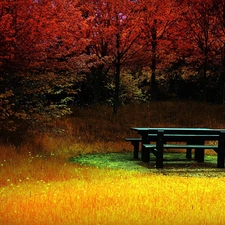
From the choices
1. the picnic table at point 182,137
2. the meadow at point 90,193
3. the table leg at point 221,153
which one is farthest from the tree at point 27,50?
the table leg at point 221,153

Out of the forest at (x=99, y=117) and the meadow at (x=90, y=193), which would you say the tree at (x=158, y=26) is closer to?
the forest at (x=99, y=117)

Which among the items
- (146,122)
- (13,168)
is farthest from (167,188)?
(146,122)

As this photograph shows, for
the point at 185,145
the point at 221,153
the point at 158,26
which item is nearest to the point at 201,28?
the point at 158,26

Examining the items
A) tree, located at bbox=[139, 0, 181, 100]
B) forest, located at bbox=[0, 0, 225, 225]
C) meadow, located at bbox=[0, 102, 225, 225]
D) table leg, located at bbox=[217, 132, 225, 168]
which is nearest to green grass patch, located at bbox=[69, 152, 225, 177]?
forest, located at bbox=[0, 0, 225, 225]

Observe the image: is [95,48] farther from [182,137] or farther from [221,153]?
[221,153]

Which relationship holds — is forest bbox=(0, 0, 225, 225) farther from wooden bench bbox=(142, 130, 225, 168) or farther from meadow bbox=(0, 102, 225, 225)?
wooden bench bbox=(142, 130, 225, 168)

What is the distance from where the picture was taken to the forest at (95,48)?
1379cm

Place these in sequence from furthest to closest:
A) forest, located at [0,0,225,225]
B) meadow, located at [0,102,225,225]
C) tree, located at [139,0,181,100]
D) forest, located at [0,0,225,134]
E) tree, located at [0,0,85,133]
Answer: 1. tree, located at [139,0,181,100]
2. forest, located at [0,0,225,134]
3. tree, located at [0,0,85,133]
4. forest, located at [0,0,225,225]
5. meadow, located at [0,102,225,225]

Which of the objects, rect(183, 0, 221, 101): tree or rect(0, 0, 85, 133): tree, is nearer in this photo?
rect(0, 0, 85, 133): tree

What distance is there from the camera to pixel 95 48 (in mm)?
21656

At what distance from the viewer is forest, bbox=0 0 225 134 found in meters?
13.8

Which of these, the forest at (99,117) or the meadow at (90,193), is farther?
the forest at (99,117)

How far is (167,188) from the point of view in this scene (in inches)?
318

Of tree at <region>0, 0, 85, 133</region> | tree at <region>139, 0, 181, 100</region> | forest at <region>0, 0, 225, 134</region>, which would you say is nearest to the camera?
tree at <region>0, 0, 85, 133</region>
